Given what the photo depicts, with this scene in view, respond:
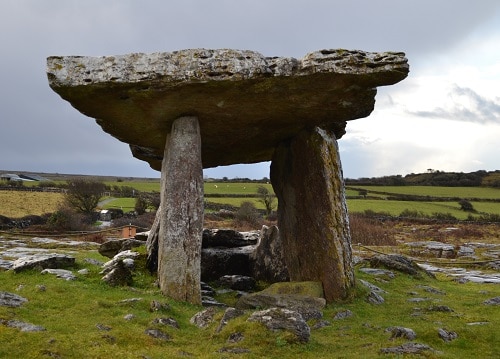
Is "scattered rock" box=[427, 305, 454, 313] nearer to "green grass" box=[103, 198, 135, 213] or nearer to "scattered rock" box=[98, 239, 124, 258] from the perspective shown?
"scattered rock" box=[98, 239, 124, 258]

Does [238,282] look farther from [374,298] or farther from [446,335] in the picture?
[446,335]

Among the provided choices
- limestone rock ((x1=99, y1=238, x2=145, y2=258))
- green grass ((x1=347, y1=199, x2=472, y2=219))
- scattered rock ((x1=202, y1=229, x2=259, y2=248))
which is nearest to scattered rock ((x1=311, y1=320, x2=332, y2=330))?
scattered rock ((x1=202, y1=229, x2=259, y2=248))

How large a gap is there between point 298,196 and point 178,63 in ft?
19.4

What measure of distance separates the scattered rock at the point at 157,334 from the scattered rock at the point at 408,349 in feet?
12.1

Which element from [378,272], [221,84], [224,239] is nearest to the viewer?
[221,84]

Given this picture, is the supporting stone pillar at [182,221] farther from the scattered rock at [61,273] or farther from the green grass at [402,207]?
the green grass at [402,207]

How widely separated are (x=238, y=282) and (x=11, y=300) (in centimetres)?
→ 765

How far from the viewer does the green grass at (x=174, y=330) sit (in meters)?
7.50

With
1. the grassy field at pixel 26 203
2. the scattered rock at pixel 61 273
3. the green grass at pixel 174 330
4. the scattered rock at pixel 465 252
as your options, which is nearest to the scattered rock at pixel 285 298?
the green grass at pixel 174 330

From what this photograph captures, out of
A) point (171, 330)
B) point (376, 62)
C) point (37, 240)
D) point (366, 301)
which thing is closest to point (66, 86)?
point (171, 330)

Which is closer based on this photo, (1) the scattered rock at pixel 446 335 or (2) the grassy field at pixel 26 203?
(1) the scattered rock at pixel 446 335

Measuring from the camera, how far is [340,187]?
1406 cm

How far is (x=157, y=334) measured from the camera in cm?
852

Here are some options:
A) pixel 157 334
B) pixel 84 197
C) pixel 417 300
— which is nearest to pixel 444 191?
pixel 84 197
